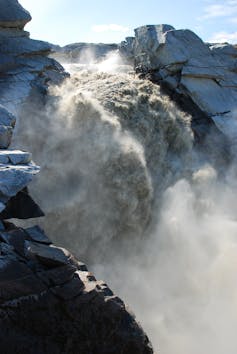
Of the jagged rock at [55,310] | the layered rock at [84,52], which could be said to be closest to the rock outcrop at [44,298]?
the jagged rock at [55,310]

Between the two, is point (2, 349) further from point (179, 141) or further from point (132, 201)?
point (179, 141)

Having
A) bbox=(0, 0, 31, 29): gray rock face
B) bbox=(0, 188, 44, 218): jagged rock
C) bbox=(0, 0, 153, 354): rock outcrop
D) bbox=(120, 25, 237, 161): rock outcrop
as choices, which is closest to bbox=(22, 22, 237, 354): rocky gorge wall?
bbox=(120, 25, 237, 161): rock outcrop

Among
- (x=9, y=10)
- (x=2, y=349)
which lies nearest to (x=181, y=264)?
(x=2, y=349)

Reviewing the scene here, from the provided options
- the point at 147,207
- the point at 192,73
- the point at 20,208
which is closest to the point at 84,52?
the point at 192,73

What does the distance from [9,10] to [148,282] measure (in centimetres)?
1047

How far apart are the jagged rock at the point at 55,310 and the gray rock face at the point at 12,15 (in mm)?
10471

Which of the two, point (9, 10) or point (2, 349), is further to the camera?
point (9, 10)

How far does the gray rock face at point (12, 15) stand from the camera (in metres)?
17.9

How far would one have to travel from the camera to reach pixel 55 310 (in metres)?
9.06

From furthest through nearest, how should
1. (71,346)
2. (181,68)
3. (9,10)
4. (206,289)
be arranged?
(181,68) → (9,10) → (206,289) → (71,346)

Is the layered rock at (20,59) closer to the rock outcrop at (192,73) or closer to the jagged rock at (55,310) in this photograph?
the rock outcrop at (192,73)

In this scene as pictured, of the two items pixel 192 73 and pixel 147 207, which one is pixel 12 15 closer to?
pixel 147 207

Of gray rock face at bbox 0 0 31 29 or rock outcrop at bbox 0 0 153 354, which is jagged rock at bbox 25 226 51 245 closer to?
rock outcrop at bbox 0 0 153 354

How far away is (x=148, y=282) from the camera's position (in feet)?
52.3
